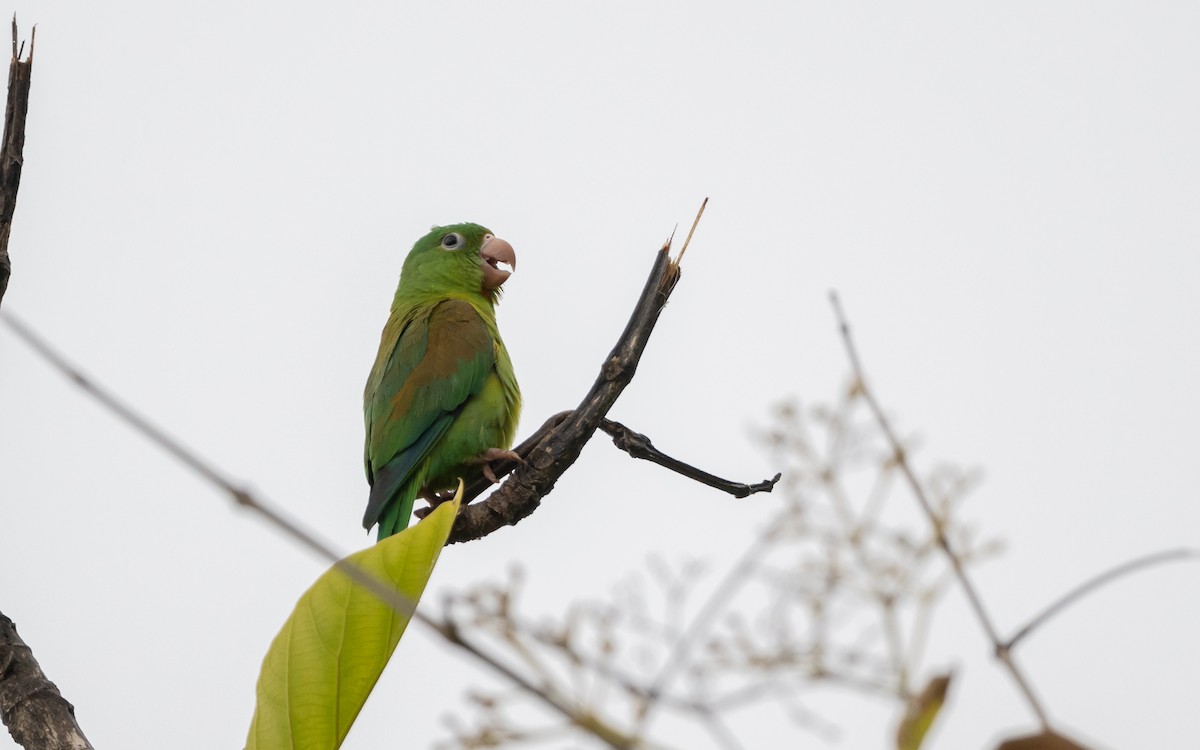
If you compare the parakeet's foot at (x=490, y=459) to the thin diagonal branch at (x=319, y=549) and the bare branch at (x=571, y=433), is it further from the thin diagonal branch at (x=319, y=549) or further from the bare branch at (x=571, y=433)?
the thin diagonal branch at (x=319, y=549)

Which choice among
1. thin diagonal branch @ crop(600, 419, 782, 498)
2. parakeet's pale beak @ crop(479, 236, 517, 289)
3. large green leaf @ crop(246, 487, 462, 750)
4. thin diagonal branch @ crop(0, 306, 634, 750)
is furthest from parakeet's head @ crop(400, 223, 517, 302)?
thin diagonal branch @ crop(0, 306, 634, 750)

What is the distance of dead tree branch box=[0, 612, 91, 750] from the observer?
6.37 ft

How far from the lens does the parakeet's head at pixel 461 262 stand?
178 inches

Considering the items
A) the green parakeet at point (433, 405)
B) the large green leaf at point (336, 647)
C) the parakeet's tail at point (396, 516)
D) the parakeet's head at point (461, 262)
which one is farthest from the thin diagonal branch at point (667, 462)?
the parakeet's head at point (461, 262)

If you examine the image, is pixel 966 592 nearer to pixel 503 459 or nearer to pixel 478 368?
pixel 503 459

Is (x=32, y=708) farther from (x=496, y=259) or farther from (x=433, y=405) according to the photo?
(x=496, y=259)

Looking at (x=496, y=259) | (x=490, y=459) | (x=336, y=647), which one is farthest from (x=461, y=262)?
(x=336, y=647)

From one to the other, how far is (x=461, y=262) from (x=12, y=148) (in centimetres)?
250

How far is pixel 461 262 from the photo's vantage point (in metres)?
4.58

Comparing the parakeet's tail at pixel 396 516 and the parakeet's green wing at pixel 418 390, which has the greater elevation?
the parakeet's green wing at pixel 418 390

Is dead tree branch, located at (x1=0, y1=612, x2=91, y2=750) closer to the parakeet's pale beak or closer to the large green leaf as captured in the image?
the large green leaf

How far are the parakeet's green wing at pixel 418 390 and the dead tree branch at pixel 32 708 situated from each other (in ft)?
4.94

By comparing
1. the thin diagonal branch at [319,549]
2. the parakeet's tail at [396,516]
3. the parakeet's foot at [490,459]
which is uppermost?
the parakeet's foot at [490,459]

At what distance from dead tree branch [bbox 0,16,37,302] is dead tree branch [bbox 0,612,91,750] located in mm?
655
